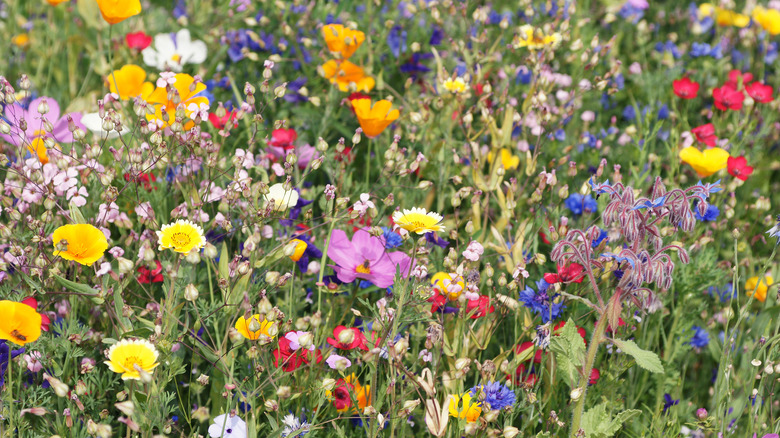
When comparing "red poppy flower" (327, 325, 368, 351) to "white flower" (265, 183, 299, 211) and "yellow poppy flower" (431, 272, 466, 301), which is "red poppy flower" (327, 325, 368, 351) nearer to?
"yellow poppy flower" (431, 272, 466, 301)

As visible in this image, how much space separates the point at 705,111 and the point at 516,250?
50.8 inches

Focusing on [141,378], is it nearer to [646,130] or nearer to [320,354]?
[320,354]

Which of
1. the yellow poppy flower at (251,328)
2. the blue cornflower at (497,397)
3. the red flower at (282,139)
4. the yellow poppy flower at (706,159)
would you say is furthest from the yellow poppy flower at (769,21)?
the yellow poppy flower at (251,328)

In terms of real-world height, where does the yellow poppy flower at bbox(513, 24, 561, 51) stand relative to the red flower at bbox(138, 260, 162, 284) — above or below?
above

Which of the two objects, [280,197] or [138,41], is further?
[138,41]

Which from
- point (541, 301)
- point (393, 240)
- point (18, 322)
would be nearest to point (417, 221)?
point (393, 240)

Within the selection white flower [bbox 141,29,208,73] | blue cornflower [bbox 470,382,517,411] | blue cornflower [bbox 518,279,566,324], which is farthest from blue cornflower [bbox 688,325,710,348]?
white flower [bbox 141,29,208,73]

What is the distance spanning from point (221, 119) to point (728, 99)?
179cm

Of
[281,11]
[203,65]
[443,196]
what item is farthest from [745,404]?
[203,65]

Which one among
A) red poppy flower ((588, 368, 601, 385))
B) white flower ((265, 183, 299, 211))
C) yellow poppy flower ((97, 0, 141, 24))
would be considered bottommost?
red poppy flower ((588, 368, 601, 385))

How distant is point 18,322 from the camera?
53.2 inches

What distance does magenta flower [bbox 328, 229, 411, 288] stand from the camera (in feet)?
5.56

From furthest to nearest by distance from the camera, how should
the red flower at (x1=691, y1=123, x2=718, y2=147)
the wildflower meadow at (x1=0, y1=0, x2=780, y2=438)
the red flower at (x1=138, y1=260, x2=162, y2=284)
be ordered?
the red flower at (x1=691, y1=123, x2=718, y2=147)
the red flower at (x1=138, y1=260, x2=162, y2=284)
the wildflower meadow at (x1=0, y1=0, x2=780, y2=438)

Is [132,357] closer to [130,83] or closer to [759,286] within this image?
[130,83]
